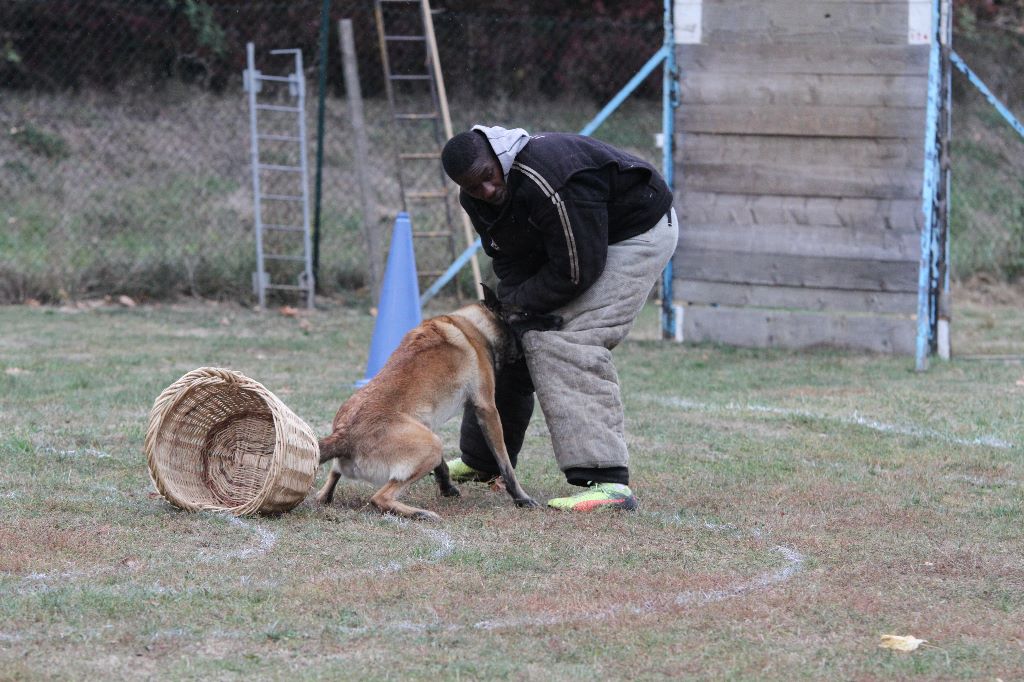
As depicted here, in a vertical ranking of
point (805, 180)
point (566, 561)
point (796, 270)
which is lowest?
point (566, 561)

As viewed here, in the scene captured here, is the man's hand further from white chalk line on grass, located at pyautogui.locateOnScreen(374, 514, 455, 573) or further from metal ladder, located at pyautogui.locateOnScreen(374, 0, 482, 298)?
metal ladder, located at pyautogui.locateOnScreen(374, 0, 482, 298)

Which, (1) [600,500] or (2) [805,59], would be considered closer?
(1) [600,500]

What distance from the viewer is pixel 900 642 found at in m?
3.37

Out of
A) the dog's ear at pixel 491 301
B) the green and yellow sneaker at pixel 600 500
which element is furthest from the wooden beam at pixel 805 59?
the green and yellow sneaker at pixel 600 500

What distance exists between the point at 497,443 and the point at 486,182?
1029 millimetres

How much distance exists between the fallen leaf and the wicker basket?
216 centimetres

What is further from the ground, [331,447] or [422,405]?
[422,405]

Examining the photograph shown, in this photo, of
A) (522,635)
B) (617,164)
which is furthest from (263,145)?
(522,635)

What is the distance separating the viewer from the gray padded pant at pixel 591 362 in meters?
4.85

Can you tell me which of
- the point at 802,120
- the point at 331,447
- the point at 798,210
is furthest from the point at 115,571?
the point at 802,120

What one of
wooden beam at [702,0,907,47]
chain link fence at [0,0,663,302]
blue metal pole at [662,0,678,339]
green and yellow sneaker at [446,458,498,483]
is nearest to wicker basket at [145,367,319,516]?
green and yellow sneaker at [446,458,498,483]

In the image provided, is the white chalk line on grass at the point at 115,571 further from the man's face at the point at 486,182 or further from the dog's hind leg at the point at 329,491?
the man's face at the point at 486,182

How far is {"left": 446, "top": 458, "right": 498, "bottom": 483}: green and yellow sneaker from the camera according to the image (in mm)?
5453

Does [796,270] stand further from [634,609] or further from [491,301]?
[634,609]
